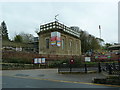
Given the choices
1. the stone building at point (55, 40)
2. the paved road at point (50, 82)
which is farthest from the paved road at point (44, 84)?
the stone building at point (55, 40)

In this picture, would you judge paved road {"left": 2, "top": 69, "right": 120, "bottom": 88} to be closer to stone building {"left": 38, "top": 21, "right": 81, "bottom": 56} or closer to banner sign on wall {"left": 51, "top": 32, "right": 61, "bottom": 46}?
banner sign on wall {"left": 51, "top": 32, "right": 61, "bottom": 46}

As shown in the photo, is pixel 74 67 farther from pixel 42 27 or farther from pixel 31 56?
pixel 42 27

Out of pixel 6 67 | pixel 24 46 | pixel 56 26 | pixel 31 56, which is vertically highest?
pixel 56 26

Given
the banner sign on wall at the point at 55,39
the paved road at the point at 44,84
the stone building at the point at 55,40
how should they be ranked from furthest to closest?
the stone building at the point at 55,40 → the banner sign on wall at the point at 55,39 → the paved road at the point at 44,84

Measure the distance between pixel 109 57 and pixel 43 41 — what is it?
54.9ft

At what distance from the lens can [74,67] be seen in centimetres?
1375

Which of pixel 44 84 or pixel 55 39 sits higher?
pixel 55 39

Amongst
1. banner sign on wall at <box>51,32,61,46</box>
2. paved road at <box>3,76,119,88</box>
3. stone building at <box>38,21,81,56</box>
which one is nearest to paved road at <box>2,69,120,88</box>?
paved road at <box>3,76,119,88</box>

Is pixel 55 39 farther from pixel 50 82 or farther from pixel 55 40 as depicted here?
pixel 50 82

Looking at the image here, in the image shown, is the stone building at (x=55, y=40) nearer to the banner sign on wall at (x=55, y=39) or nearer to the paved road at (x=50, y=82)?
the banner sign on wall at (x=55, y=39)

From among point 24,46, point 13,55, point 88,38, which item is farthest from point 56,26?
point 88,38

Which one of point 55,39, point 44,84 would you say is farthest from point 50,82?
point 55,39

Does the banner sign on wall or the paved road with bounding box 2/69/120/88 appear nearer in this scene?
the paved road with bounding box 2/69/120/88

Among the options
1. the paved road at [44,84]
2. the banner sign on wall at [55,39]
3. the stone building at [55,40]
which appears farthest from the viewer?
the stone building at [55,40]
